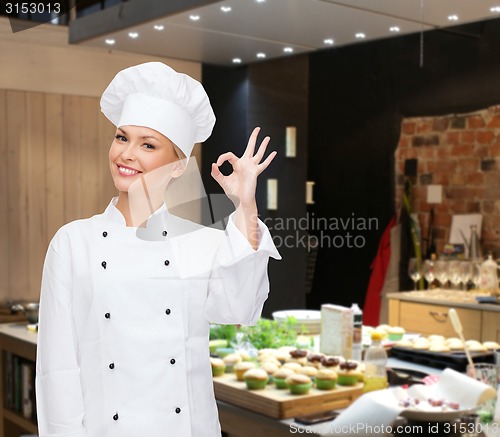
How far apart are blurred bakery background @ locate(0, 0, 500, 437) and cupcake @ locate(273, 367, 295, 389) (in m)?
0.15

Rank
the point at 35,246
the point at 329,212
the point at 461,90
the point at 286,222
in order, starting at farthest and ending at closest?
the point at 461,90
the point at 329,212
the point at 286,222
the point at 35,246

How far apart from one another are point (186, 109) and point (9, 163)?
1.51ft

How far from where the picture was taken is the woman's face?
893mm

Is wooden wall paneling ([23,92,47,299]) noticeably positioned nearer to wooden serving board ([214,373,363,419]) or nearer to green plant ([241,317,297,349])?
wooden serving board ([214,373,363,419])

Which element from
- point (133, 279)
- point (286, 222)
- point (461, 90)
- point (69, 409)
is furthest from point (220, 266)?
point (461, 90)

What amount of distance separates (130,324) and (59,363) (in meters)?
0.09

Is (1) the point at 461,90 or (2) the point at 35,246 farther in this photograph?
(1) the point at 461,90

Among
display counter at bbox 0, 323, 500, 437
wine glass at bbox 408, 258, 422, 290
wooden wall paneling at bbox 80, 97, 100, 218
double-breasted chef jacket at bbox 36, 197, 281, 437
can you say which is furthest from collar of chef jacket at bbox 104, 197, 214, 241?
wine glass at bbox 408, 258, 422, 290

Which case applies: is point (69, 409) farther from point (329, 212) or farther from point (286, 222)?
point (329, 212)

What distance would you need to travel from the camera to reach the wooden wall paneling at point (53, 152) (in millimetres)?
1216

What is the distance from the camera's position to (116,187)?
915mm

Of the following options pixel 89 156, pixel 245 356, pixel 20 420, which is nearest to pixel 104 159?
pixel 89 156

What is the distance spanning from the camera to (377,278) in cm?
351

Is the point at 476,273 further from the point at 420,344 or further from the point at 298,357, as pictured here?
the point at 298,357
